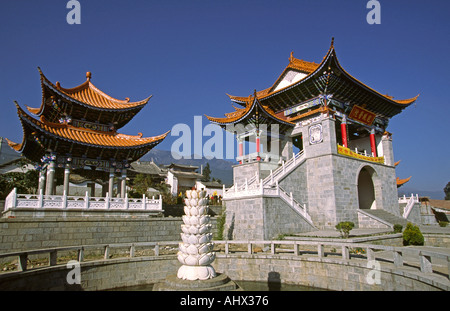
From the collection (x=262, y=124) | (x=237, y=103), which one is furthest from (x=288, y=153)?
(x=237, y=103)

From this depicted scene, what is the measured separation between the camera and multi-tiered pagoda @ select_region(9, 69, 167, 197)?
16641 millimetres

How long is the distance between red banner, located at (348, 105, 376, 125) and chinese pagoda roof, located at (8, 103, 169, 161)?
1593 centimetres

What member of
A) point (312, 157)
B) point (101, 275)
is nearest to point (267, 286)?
point (101, 275)

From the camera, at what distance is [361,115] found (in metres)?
25.4

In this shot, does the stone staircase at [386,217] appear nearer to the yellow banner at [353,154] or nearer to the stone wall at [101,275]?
the yellow banner at [353,154]

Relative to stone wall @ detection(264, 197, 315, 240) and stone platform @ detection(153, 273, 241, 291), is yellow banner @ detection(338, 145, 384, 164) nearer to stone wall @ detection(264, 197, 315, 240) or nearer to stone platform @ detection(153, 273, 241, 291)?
stone wall @ detection(264, 197, 315, 240)

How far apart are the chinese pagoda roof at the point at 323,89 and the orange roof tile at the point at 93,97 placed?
977 centimetres

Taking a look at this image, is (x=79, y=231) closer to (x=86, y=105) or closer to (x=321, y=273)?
(x=86, y=105)

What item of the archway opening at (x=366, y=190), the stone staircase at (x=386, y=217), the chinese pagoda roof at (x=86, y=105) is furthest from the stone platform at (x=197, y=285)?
the archway opening at (x=366, y=190)

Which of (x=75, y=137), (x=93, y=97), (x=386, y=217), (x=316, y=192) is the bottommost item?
(x=386, y=217)

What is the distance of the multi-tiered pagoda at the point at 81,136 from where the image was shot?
16.6m

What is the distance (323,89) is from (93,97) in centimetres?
1714

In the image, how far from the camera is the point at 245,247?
15.2 metres
